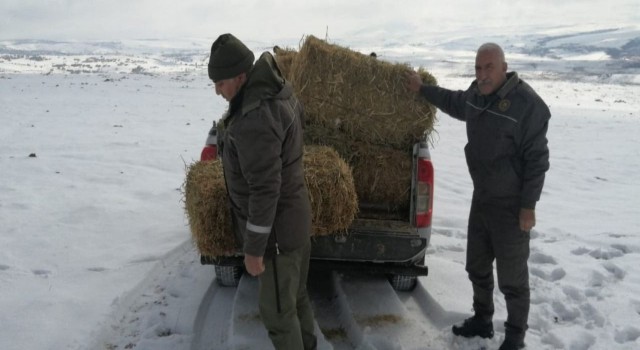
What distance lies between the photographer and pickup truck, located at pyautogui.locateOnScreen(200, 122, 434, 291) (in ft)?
11.9

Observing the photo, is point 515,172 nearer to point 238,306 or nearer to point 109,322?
point 238,306

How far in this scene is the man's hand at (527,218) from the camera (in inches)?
125

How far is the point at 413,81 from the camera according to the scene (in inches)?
164

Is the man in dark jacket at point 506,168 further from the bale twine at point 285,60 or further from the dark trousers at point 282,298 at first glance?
the bale twine at point 285,60

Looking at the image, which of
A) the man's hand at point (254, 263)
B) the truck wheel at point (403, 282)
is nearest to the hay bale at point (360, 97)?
the truck wheel at point (403, 282)

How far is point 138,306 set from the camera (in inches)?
159

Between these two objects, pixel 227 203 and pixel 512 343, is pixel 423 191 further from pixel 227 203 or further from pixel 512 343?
pixel 227 203

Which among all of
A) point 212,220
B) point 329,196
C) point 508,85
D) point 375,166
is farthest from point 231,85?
point 375,166

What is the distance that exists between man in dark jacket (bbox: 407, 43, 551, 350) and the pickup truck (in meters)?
0.49

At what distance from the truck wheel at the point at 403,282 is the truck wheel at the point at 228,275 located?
146cm

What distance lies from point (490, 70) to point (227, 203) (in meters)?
2.04

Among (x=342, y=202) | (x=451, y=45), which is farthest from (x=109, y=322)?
(x=451, y=45)

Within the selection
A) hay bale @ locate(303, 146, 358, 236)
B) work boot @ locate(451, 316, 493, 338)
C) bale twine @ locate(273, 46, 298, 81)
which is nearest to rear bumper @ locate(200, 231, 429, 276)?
hay bale @ locate(303, 146, 358, 236)

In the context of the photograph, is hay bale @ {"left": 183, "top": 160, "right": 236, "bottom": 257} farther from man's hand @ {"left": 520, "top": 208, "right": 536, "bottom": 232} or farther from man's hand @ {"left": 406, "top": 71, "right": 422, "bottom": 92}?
man's hand @ {"left": 520, "top": 208, "right": 536, "bottom": 232}
